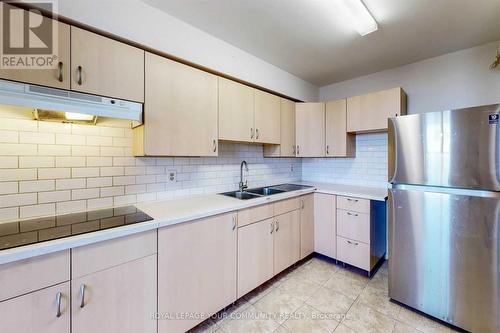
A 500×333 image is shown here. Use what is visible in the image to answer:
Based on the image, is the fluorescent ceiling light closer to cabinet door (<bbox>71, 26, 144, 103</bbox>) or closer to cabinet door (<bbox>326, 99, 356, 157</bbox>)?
cabinet door (<bbox>326, 99, 356, 157</bbox>)

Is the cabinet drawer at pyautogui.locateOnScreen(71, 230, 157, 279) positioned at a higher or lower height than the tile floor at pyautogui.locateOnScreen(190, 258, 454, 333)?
higher

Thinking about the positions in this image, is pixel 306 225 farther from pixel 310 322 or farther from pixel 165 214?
pixel 165 214

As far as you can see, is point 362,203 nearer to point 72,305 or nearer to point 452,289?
point 452,289

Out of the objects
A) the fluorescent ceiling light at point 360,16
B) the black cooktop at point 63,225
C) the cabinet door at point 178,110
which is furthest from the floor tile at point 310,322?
the fluorescent ceiling light at point 360,16

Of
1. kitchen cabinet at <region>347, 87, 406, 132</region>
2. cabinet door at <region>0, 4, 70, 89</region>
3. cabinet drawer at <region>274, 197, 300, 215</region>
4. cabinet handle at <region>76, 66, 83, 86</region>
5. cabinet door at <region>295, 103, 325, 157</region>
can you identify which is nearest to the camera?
cabinet door at <region>0, 4, 70, 89</region>

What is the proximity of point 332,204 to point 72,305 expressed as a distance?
2468mm

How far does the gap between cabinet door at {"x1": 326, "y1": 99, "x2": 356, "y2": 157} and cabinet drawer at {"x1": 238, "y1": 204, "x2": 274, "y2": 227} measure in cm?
130

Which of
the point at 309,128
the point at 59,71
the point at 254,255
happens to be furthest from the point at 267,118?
the point at 59,71

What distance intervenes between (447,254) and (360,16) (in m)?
2.00

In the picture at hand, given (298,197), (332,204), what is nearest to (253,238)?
(298,197)

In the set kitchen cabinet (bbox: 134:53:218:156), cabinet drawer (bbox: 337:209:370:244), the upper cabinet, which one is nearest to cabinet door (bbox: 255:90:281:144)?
the upper cabinet

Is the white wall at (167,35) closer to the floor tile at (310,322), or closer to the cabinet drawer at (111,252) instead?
the cabinet drawer at (111,252)

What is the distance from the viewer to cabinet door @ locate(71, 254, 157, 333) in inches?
43.9

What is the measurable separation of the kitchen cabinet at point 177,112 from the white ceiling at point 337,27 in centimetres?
45
